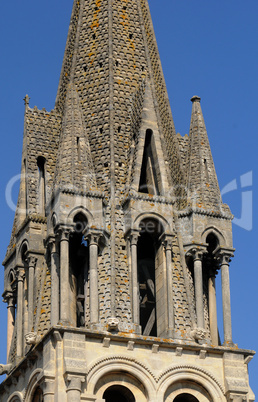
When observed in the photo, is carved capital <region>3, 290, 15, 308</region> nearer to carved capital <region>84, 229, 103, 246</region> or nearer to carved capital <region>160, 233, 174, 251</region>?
carved capital <region>84, 229, 103, 246</region>

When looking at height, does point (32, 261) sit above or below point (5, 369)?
above

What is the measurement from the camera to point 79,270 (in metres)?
43.3

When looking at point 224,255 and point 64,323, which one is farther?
point 224,255

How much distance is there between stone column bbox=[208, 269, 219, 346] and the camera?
42.7m

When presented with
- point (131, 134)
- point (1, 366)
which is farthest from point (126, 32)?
point (1, 366)

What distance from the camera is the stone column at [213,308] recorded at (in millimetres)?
42719

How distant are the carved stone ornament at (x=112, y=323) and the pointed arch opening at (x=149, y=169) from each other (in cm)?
503

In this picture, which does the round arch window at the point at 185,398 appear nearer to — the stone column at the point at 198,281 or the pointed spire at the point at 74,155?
the stone column at the point at 198,281

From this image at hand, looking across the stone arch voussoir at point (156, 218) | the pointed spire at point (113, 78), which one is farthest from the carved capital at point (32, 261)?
the stone arch voussoir at point (156, 218)

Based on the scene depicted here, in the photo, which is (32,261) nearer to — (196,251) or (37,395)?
(37,395)

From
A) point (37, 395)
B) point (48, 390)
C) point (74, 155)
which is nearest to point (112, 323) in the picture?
point (48, 390)

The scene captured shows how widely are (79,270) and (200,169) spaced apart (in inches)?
190

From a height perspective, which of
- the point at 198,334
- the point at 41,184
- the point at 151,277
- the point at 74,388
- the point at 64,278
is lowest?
the point at 74,388

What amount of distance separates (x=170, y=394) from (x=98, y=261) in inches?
169
